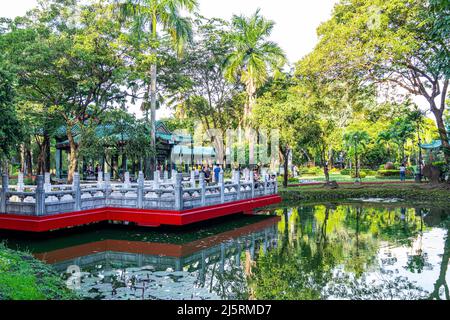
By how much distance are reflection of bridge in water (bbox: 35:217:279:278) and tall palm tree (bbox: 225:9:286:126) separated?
58.5 feet

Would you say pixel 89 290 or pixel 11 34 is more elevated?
pixel 11 34

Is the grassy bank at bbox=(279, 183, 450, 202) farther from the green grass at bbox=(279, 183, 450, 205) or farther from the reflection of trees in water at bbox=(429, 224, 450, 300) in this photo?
the reflection of trees in water at bbox=(429, 224, 450, 300)

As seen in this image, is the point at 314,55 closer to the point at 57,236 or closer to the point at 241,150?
the point at 241,150

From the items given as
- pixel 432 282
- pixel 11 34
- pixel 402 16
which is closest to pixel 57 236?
pixel 432 282

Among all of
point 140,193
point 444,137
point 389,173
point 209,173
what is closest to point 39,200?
point 140,193

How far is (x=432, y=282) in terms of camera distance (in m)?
8.12

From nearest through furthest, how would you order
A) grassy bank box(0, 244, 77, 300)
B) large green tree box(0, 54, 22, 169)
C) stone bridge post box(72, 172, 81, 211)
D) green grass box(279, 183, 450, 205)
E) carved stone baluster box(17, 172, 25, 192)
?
grassy bank box(0, 244, 77, 300), large green tree box(0, 54, 22, 169), stone bridge post box(72, 172, 81, 211), carved stone baluster box(17, 172, 25, 192), green grass box(279, 183, 450, 205)

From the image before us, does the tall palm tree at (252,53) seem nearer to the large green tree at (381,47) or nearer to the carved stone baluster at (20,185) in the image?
the large green tree at (381,47)

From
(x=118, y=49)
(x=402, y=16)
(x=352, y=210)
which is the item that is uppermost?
(x=402, y=16)

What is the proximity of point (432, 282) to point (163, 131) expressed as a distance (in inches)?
969

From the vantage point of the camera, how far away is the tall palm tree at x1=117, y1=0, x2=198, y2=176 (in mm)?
22489

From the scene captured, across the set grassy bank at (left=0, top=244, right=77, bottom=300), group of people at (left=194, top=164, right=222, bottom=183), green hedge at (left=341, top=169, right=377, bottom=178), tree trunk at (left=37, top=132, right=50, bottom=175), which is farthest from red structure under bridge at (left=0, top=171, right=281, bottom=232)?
green hedge at (left=341, top=169, right=377, bottom=178)

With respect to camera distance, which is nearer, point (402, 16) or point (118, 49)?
point (118, 49)
